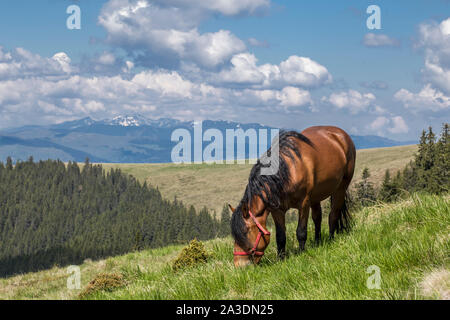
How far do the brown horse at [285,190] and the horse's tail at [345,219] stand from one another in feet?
3.49

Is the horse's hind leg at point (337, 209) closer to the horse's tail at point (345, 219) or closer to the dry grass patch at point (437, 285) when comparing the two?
the horse's tail at point (345, 219)

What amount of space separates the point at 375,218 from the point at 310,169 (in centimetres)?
294

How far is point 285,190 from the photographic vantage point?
734cm

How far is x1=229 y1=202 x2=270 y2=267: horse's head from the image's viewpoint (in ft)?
23.1

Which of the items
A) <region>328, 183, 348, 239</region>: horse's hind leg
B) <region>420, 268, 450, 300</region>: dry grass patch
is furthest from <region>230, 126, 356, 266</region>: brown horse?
<region>420, 268, 450, 300</region>: dry grass patch

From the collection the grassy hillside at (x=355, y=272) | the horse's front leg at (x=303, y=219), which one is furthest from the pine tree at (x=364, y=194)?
the grassy hillside at (x=355, y=272)

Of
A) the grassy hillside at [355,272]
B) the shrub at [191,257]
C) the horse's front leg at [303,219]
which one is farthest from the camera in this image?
the shrub at [191,257]

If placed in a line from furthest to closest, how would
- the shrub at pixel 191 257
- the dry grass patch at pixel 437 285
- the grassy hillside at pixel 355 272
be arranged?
1. the shrub at pixel 191 257
2. the grassy hillside at pixel 355 272
3. the dry grass patch at pixel 437 285

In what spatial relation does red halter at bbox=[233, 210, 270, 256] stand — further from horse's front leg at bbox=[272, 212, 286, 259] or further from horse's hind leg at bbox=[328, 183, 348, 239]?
horse's hind leg at bbox=[328, 183, 348, 239]

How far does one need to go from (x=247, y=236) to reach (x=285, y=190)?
1179mm

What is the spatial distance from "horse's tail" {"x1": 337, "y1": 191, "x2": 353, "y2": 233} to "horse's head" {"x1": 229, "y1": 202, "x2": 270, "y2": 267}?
3.17 metres

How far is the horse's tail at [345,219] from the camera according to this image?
9.46 m
